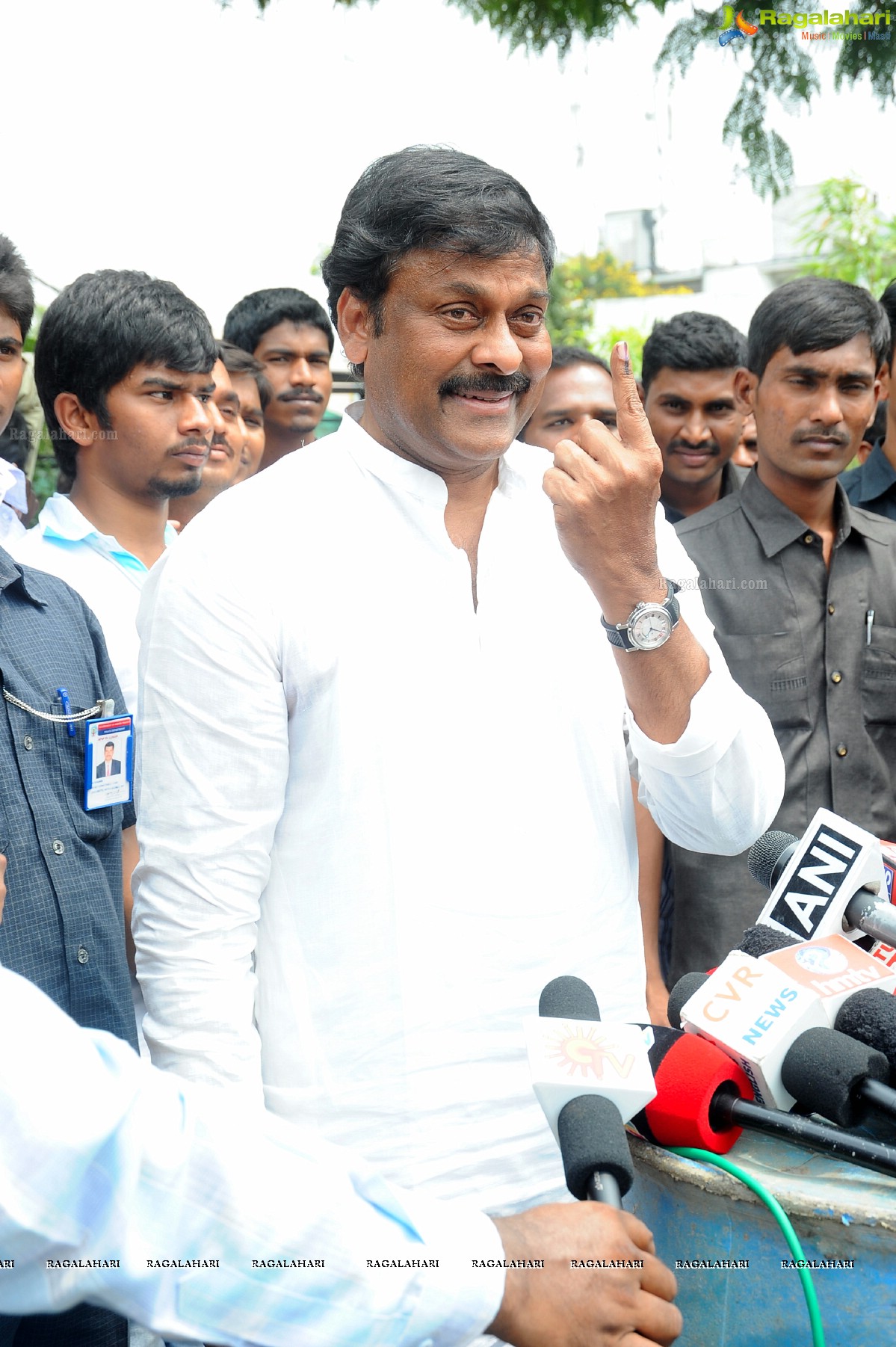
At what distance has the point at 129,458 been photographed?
2943mm

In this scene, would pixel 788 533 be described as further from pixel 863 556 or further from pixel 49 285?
pixel 49 285

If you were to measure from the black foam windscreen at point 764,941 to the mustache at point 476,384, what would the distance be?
2.75 ft

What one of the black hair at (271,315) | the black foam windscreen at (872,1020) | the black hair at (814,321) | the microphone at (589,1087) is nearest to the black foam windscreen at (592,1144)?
the microphone at (589,1087)

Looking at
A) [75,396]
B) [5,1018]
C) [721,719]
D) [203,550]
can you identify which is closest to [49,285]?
[75,396]

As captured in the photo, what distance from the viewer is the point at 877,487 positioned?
384cm

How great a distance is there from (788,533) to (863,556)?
0.21 m

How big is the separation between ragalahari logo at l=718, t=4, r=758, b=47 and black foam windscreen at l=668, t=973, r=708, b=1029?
196 inches

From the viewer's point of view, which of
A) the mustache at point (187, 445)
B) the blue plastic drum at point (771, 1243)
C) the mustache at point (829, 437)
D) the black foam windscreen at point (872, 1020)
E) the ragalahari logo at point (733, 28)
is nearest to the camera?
the blue plastic drum at point (771, 1243)

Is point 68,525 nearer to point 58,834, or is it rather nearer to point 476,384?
point 58,834

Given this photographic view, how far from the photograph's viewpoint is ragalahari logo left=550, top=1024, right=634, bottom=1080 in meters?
1.24

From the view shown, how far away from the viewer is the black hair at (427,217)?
1767 millimetres

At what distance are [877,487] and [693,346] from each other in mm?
766

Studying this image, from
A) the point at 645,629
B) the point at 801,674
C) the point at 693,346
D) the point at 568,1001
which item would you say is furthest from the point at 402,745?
the point at 693,346

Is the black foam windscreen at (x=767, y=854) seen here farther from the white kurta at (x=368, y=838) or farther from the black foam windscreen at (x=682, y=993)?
the black foam windscreen at (x=682, y=993)
